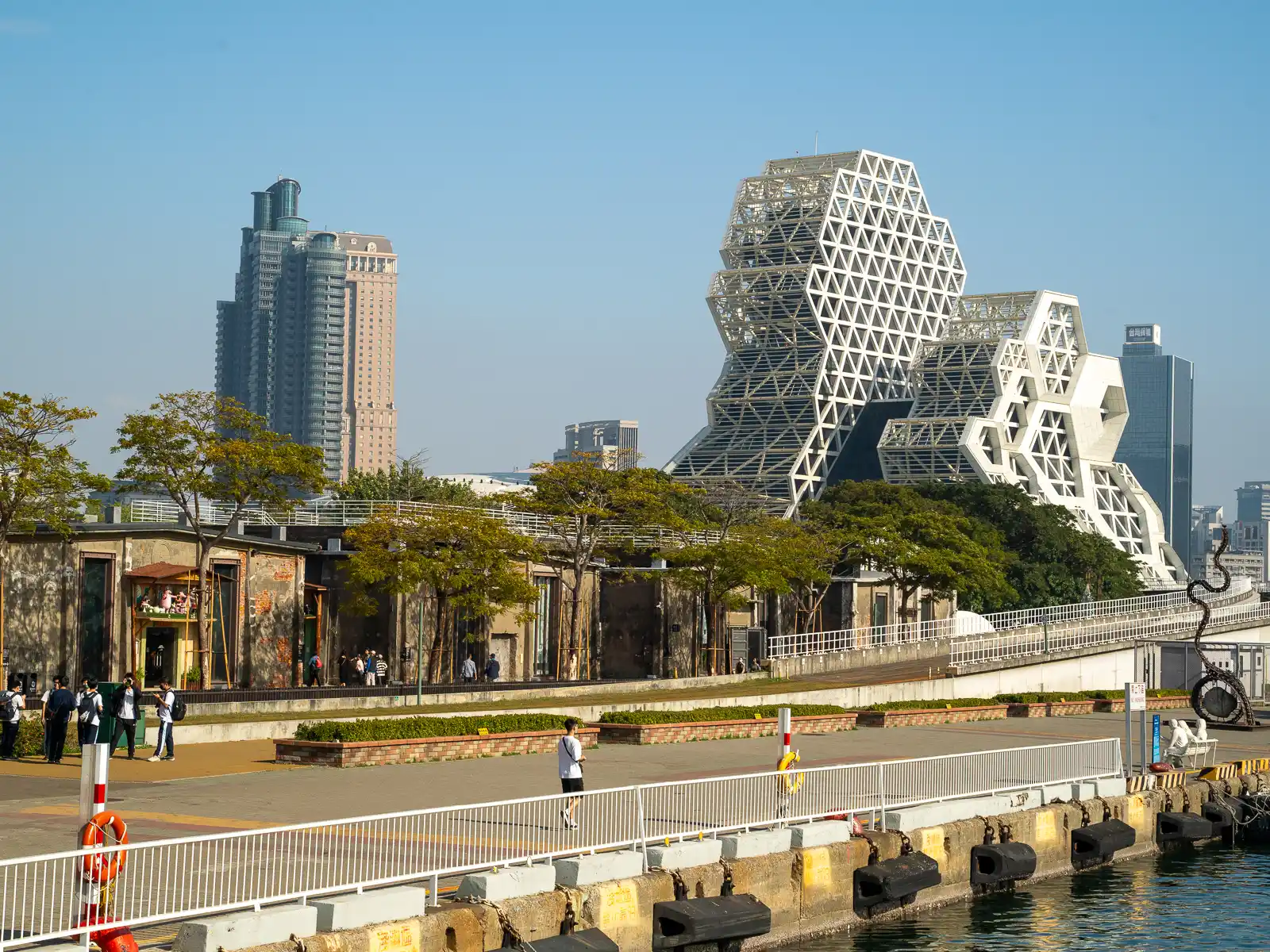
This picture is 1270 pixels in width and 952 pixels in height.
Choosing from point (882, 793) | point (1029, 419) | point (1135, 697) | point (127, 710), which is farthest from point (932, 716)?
point (1029, 419)

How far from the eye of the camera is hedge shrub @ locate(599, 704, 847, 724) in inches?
1516

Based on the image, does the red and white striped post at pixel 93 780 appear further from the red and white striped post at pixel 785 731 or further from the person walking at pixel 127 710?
the person walking at pixel 127 710

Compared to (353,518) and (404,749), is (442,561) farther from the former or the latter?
(404,749)

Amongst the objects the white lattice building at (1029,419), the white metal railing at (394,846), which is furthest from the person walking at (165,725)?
the white lattice building at (1029,419)

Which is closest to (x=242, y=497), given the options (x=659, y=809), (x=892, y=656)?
(x=892, y=656)

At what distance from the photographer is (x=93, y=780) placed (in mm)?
14781

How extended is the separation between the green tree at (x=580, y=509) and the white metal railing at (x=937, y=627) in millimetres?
7801

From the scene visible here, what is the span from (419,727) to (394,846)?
15.5 metres

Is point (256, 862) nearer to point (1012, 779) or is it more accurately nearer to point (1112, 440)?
point (1012, 779)

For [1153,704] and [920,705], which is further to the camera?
[1153,704]

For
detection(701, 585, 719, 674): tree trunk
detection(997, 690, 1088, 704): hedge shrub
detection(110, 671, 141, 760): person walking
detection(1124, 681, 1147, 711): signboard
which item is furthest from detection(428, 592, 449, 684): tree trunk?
detection(1124, 681, 1147, 711): signboard

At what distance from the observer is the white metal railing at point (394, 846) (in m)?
14.8

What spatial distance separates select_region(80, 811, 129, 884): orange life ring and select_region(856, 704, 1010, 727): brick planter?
107 feet

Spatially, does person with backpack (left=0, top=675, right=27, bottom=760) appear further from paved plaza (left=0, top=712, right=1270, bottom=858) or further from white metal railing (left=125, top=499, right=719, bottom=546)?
white metal railing (left=125, top=499, right=719, bottom=546)
